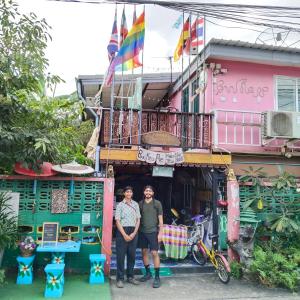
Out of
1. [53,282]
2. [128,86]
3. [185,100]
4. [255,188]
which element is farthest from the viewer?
[128,86]

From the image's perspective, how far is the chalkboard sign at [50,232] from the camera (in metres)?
6.87

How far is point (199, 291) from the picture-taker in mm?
6207

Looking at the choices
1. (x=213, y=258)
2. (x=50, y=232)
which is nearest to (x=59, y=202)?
(x=50, y=232)

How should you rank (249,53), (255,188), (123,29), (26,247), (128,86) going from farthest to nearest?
(128,86), (249,53), (123,29), (255,188), (26,247)

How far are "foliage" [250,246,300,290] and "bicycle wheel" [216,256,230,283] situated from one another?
0.47 meters

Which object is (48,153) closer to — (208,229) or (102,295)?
(102,295)

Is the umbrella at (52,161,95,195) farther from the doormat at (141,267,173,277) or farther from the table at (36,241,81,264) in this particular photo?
the doormat at (141,267,173,277)

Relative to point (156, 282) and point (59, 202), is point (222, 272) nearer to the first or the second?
point (156, 282)

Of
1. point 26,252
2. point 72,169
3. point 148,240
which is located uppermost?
point 72,169

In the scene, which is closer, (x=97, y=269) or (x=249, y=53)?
(x=97, y=269)

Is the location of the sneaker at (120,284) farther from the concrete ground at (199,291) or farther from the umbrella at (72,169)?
the umbrella at (72,169)

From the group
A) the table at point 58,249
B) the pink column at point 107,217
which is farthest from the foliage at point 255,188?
the table at point 58,249

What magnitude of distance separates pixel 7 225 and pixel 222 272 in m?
4.01

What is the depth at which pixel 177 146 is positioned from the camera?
26.5ft
